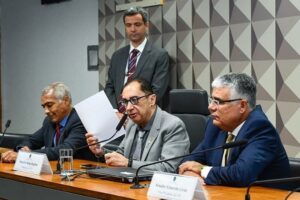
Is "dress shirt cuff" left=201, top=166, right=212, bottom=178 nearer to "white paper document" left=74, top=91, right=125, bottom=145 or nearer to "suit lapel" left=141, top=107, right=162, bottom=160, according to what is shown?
"suit lapel" left=141, top=107, right=162, bottom=160

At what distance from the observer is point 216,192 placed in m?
2.14

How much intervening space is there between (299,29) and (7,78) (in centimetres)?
438

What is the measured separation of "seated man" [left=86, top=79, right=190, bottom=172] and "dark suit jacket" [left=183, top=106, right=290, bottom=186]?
1.05 ft

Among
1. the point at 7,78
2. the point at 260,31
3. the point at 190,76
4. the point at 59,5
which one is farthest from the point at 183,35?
the point at 7,78

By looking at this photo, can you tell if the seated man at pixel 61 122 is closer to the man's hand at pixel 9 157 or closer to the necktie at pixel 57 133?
the necktie at pixel 57 133

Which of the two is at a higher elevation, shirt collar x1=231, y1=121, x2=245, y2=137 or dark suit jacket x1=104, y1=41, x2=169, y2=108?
dark suit jacket x1=104, y1=41, x2=169, y2=108

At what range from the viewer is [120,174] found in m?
2.40

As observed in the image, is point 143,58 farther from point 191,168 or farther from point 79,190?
point 79,190

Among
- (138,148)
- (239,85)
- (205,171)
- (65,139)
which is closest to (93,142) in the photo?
(138,148)

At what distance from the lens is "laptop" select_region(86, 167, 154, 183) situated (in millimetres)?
2361

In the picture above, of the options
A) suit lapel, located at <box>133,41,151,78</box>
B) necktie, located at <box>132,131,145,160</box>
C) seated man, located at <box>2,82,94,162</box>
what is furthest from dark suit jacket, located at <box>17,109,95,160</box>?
suit lapel, located at <box>133,41,151,78</box>

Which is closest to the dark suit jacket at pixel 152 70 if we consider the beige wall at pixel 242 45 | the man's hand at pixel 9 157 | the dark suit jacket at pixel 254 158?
the beige wall at pixel 242 45

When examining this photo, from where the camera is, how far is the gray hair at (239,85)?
253 centimetres

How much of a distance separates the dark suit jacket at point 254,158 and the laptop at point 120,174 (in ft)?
0.96
